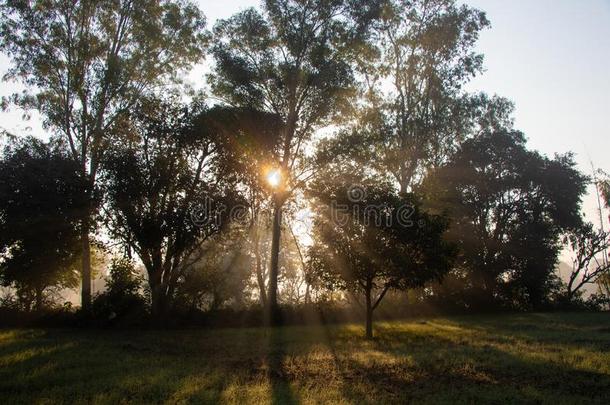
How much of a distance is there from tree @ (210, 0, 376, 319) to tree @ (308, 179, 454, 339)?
884 centimetres

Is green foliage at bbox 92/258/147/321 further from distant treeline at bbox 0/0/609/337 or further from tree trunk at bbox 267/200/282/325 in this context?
tree trunk at bbox 267/200/282/325

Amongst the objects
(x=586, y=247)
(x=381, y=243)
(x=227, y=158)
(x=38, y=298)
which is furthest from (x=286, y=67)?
(x=586, y=247)

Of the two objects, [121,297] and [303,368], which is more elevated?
[121,297]

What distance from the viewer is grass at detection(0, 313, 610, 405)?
1104cm

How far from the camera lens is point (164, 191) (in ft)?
89.6

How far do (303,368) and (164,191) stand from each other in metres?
15.8

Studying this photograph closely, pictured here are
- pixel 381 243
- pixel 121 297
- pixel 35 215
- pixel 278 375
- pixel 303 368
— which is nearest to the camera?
pixel 278 375

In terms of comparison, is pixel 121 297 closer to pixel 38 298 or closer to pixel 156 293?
pixel 156 293

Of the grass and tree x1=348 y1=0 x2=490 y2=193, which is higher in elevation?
tree x1=348 y1=0 x2=490 y2=193

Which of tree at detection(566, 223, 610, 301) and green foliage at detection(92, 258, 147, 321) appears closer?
green foliage at detection(92, 258, 147, 321)

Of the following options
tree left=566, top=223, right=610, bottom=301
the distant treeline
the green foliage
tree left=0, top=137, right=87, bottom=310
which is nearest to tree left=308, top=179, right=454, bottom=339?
the distant treeline

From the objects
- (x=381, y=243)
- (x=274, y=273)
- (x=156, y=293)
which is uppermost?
(x=381, y=243)

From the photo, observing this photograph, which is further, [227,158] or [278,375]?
[227,158]

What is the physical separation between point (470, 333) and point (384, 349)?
750 centimetres
